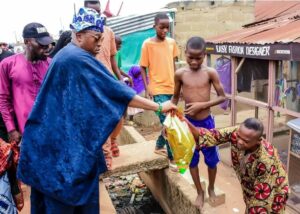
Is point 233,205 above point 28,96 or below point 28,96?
below

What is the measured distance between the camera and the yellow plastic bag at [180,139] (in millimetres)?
2389

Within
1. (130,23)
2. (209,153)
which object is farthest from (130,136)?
(130,23)

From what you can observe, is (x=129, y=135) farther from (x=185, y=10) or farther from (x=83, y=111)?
(x=185, y=10)

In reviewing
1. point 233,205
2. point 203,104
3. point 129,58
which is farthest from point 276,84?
point 129,58

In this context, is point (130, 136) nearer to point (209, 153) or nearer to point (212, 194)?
point (212, 194)

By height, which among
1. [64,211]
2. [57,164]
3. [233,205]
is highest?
[57,164]

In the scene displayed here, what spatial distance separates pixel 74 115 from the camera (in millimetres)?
2025

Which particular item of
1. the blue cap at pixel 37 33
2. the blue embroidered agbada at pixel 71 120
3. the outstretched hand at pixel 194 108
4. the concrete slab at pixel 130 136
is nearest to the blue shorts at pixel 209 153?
the outstretched hand at pixel 194 108

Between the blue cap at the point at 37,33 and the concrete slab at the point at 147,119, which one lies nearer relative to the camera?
the blue cap at the point at 37,33

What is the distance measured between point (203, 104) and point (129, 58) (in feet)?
23.2

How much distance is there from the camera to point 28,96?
3014 mm

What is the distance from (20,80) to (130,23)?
24.1 feet

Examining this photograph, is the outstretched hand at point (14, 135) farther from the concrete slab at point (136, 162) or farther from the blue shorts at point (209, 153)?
the blue shorts at point (209, 153)

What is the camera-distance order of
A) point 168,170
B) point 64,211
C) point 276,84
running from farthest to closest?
1. point 276,84
2. point 168,170
3. point 64,211
